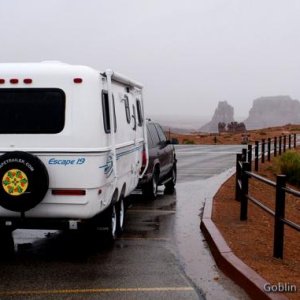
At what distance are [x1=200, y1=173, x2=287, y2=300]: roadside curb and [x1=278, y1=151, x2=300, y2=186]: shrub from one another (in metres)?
10.6

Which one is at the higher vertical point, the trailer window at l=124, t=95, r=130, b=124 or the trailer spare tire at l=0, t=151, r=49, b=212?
the trailer window at l=124, t=95, r=130, b=124

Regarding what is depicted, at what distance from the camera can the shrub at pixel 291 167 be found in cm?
1952

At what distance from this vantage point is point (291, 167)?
19922 millimetres

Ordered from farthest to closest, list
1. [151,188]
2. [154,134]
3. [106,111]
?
[154,134] → [151,188] → [106,111]

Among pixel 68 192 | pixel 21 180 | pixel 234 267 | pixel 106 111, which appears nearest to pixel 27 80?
pixel 106 111

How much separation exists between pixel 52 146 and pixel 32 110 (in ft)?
1.96

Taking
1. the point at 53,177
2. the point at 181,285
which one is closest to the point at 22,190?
→ the point at 53,177

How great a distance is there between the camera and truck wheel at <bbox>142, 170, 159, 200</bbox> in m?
13.3

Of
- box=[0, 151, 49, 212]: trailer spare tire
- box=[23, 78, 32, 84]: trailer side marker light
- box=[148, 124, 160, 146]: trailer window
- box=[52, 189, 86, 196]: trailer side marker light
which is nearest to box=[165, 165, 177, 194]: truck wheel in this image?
box=[148, 124, 160, 146]: trailer window

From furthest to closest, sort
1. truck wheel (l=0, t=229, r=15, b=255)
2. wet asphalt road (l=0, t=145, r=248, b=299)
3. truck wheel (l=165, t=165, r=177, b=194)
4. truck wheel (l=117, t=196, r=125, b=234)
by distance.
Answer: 1. truck wheel (l=165, t=165, r=177, b=194)
2. truck wheel (l=117, t=196, r=125, b=234)
3. truck wheel (l=0, t=229, r=15, b=255)
4. wet asphalt road (l=0, t=145, r=248, b=299)

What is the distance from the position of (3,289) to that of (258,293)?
2.70 metres

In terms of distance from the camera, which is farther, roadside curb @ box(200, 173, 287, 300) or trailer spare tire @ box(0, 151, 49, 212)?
trailer spare tire @ box(0, 151, 49, 212)

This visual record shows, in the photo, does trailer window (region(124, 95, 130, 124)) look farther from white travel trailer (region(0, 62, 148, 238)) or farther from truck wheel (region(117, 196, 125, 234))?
white travel trailer (region(0, 62, 148, 238))

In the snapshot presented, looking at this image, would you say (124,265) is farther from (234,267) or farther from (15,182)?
(15,182)
